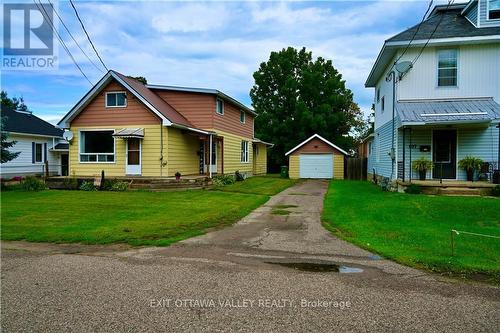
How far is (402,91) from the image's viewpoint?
58.0 feet

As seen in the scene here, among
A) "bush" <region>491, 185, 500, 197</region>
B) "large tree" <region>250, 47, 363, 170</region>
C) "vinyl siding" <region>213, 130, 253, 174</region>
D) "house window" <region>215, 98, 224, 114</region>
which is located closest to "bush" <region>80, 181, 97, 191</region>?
"vinyl siding" <region>213, 130, 253, 174</region>

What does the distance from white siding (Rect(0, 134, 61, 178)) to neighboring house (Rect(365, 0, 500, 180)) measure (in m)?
24.9

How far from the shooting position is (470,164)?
16.2 metres

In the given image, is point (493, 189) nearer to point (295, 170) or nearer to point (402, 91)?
point (402, 91)

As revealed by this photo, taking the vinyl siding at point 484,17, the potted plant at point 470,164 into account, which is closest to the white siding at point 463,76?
the vinyl siding at point 484,17

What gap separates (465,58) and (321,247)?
14.3 metres

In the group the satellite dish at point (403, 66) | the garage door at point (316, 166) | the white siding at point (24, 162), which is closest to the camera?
the satellite dish at point (403, 66)

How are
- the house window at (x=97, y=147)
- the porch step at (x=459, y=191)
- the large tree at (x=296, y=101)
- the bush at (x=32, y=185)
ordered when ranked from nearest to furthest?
the porch step at (x=459, y=191) → the bush at (x=32, y=185) → the house window at (x=97, y=147) → the large tree at (x=296, y=101)

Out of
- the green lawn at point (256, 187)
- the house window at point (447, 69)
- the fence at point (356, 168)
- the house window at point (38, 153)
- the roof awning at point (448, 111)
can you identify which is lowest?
the green lawn at point (256, 187)

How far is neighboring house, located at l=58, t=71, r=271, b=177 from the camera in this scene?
62.7 feet

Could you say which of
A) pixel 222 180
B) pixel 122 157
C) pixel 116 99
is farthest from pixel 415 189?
pixel 116 99

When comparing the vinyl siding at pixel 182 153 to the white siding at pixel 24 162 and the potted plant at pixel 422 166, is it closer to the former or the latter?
the potted plant at pixel 422 166

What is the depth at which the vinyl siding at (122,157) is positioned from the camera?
1912 cm

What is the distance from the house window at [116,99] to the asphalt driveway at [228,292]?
1338 centimetres
